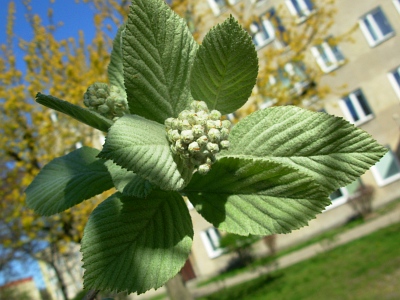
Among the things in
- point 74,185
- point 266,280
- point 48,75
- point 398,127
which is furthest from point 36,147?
point 398,127

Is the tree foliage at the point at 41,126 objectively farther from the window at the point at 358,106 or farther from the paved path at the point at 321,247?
the window at the point at 358,106

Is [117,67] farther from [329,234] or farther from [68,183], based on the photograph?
[329,234]

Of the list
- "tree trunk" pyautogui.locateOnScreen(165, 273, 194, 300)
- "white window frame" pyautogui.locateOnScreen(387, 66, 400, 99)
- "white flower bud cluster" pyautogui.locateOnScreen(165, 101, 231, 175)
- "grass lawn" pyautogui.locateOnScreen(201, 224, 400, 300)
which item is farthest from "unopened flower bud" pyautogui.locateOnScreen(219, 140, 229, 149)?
"white window frame" pyautogui.locateOnScreen(387, 66, 400, 99)

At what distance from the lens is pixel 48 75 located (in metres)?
A: 7.54

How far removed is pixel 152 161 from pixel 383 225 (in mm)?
11960

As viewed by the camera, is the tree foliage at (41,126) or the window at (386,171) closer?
the tree foliage at (41,126)

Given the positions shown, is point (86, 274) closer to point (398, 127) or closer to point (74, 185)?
point (74, 185)

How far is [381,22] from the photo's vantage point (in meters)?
14.4

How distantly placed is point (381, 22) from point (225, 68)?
15.6 metres

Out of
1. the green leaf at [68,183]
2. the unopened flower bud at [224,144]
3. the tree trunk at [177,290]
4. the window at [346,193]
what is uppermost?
the green leaf at [68,183]

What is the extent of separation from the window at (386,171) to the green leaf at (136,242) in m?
15.5

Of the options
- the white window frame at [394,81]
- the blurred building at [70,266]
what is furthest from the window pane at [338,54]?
the blurred building at [70,266]

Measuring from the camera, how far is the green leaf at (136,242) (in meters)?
0.59

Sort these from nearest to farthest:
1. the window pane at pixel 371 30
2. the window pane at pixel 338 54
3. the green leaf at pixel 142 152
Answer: the green leaf at pixel 142 152 < the window pane at pixel 371 30 < the window pane at pixel 338 54
